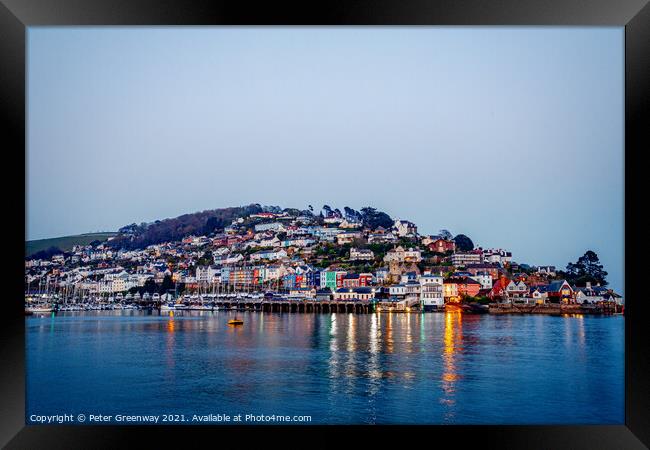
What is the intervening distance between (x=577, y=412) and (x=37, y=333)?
12782 mm

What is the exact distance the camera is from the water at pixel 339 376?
6352 millimetres

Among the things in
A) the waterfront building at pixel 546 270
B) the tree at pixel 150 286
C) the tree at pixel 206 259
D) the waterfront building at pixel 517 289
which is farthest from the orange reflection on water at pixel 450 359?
the tree at pixel 150 286

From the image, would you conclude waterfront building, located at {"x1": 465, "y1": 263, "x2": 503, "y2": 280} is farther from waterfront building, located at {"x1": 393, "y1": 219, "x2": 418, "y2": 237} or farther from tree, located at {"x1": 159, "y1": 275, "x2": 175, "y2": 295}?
tree, located at {"x1": 159, "y1": 275, "x2": 175, "y2": 295}

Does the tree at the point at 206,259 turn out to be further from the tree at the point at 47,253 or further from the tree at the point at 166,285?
the tree at the point at 47,253

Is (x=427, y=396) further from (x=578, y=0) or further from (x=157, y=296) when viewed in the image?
(x=157, y=296)

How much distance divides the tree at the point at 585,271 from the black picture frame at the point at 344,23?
19525mm

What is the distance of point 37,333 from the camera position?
15023 millimetres

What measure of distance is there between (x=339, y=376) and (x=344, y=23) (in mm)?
5246

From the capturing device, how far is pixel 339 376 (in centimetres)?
800

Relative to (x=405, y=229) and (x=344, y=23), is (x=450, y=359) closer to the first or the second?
(x=344, y=23)

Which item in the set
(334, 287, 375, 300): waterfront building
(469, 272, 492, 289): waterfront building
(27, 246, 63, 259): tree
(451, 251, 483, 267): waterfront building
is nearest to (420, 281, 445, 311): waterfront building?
(469, 272, 492, 289): waterfront building

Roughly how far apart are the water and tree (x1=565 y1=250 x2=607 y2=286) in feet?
26.5

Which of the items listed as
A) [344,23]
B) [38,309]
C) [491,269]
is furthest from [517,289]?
[344,23]

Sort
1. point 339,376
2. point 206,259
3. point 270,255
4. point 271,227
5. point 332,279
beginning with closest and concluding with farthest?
1. point 339,376
2. point 271,227
3. point 332,279
4. point 270,255
5. point 206,259
